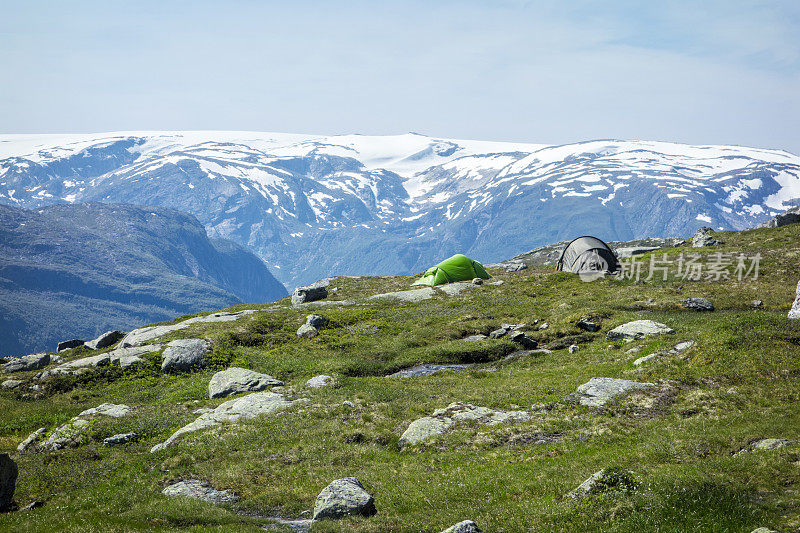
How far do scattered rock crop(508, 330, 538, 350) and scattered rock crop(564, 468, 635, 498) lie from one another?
26.7 meters

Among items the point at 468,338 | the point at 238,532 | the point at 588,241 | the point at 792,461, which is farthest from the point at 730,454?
the point at 588,241

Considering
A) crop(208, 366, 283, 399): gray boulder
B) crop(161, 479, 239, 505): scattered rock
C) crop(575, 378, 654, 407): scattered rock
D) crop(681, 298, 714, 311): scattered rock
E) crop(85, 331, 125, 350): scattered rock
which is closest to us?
crop(161, 479, 239, 505): scattered rock

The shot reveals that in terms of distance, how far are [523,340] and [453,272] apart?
38245 mm

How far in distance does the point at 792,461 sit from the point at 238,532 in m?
16.6

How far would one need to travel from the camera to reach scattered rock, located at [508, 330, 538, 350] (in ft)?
137

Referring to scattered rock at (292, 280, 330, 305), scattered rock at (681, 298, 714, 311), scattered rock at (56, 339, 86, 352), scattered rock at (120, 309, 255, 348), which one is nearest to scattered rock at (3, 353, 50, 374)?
scattered rock at (120, 309, 255, 348)

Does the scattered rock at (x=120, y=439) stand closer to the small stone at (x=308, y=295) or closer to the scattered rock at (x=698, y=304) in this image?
the scattered rock at (x=698, y=304)

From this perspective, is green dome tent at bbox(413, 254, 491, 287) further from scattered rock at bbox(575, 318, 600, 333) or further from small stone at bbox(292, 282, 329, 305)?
scattered rock at bbox(575, 318, 600, 333)

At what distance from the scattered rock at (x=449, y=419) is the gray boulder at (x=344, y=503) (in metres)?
6.69

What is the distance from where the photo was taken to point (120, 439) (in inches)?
1072

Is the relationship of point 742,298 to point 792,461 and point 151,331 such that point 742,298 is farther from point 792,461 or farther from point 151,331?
point 151,331

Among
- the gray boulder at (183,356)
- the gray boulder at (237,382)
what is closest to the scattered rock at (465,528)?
the gray boulder at (237,382)

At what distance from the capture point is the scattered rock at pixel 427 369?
3788 centimetres

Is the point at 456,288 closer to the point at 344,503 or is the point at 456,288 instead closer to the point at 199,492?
the point at 199,492
